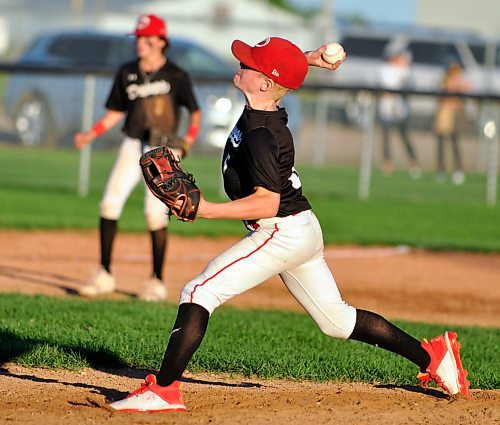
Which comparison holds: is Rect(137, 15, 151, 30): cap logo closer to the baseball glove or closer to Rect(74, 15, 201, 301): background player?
Rect(74, 15, 201, 301): background player

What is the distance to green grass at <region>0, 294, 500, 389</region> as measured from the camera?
6215 millimetres

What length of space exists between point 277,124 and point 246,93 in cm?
21

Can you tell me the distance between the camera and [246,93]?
5.07 m

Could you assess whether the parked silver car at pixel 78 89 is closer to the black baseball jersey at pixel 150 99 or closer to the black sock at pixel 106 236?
the black baseball jersey at pixel 150 99

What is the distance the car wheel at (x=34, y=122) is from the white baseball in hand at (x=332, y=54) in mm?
12257

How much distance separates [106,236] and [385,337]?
3740 mm

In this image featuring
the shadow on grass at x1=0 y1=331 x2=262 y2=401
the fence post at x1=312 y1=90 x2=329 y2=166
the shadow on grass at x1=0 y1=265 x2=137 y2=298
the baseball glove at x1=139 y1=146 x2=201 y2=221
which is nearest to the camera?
the baseball glove at x1=139 y1=146 x2=201 y2=221

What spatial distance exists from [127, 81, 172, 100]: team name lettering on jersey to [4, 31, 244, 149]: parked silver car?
6.04m

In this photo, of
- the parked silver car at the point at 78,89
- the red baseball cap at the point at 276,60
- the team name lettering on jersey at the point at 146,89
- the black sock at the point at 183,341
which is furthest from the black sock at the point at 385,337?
the parked silver car at the point at 78,89

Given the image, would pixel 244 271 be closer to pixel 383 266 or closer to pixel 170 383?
pixel 170 383

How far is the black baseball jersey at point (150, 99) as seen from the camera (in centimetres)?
863

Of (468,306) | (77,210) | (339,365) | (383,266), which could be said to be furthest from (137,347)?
(77,210)

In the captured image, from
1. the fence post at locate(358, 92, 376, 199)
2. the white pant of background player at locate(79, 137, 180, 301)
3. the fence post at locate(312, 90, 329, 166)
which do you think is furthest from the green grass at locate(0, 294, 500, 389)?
the fence post at locate(312, 90, 329, 166)

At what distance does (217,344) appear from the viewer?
22.3 ft
